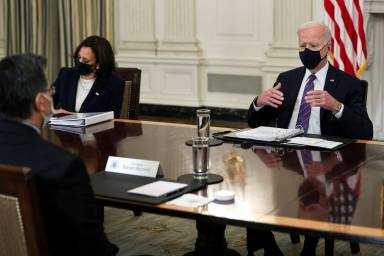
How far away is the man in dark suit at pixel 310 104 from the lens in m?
3.71

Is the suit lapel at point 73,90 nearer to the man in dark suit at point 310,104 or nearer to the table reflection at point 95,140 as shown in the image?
A: the table reflection at point 95,140

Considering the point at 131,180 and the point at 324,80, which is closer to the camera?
the point at 131,180

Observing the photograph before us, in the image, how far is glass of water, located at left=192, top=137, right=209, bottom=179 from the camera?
2.76 metres

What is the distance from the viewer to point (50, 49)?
837cm

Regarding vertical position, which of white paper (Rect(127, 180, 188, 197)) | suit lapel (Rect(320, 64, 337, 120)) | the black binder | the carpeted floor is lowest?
the carpeted floor

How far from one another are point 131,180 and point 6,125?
0.70 m

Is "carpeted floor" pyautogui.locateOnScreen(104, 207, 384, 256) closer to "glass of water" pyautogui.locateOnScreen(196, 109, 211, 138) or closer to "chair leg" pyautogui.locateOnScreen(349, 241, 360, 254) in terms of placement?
"chair leg" pyautogui.locateOnScreen(349, 241, 360, 254)

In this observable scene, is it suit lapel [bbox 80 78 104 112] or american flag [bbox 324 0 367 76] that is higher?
american flag [bbox 324 0 367 76]

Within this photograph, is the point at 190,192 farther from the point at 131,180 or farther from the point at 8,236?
the point at 8,236

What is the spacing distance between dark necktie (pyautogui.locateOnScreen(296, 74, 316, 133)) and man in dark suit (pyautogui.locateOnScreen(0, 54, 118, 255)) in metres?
1.91

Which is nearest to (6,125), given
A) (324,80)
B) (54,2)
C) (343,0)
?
(324,80)

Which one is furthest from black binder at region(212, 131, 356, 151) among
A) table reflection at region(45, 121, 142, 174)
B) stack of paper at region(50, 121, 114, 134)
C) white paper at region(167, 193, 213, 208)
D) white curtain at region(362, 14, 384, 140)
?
white curtain at region(362, 14, 384, 140)

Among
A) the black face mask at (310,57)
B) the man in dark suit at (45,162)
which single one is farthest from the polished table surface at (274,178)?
the black face mask at (310,57)

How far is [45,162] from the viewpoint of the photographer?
6.85 feet
